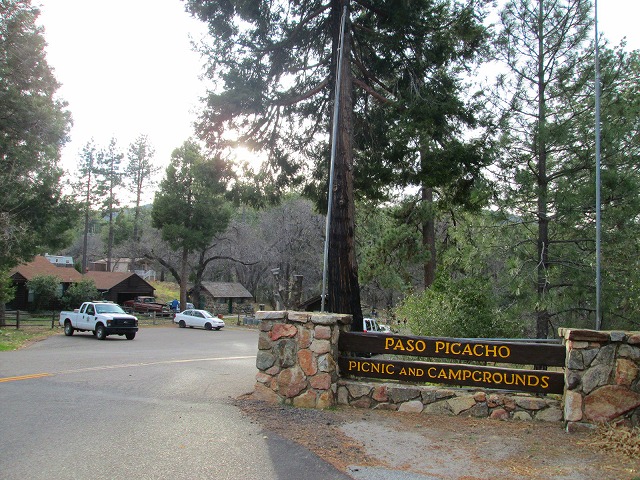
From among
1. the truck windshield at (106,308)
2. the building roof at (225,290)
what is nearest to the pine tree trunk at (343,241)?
the truck windshield at (106,308)

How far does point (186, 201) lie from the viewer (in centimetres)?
4891

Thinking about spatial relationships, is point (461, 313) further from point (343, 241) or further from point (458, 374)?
point (458, 374)

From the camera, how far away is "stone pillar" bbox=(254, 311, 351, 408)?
815cm

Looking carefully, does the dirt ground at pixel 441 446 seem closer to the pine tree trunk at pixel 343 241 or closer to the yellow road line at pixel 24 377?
the pine tree trunk at pixel 343 241

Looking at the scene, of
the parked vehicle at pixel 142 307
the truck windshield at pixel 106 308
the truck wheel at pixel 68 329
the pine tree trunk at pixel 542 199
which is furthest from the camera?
the parked vehicle at pixel 142 307

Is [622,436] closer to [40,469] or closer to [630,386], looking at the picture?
[630,386]

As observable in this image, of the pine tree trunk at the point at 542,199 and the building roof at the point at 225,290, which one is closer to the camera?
the pine tree trunk at the point at 542,199

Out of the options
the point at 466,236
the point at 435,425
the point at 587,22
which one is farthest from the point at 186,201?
the point at 435,425

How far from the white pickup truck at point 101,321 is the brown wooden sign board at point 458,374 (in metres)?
21.4

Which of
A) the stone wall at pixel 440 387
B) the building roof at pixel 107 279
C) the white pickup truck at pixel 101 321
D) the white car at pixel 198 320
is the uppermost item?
the building roof at pixel 107 279

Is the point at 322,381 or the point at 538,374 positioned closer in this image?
the point at 538,374

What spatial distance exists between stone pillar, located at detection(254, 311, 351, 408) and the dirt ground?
0.31 m

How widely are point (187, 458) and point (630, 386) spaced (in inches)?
222

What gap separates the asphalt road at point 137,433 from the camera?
5.35 metres
